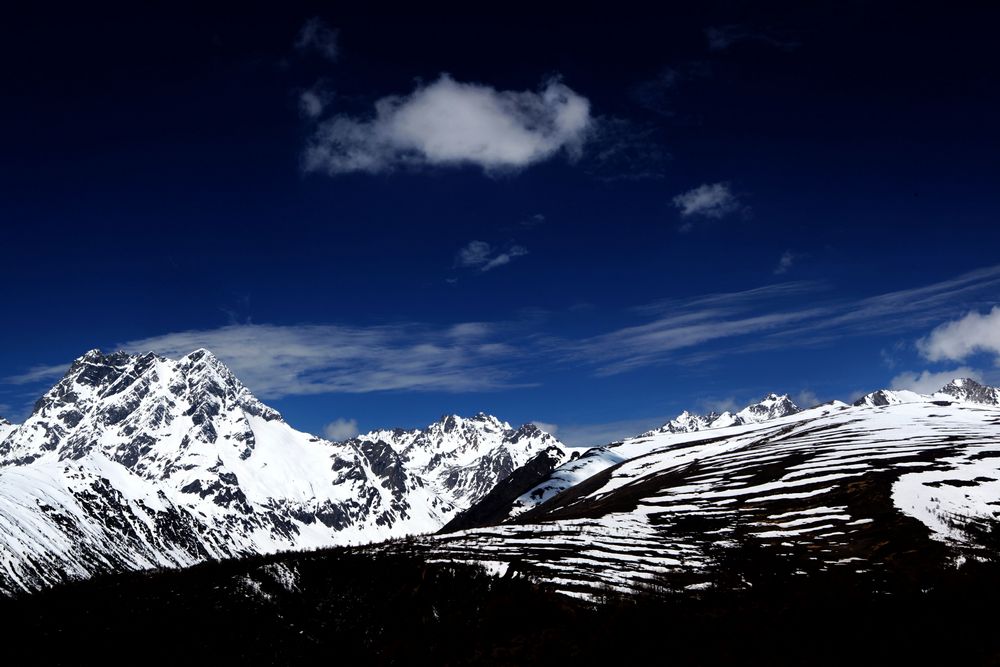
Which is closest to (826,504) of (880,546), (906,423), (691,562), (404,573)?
(880,546)

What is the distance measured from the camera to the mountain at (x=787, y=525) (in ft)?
116

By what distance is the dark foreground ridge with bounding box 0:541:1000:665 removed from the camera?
1847 cm

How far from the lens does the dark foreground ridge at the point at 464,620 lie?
727 inches

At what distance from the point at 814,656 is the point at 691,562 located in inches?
839

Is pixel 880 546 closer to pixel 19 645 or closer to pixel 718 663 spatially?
pixel 718 663

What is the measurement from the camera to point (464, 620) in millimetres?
23453

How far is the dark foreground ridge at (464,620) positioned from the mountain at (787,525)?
15.7 ft

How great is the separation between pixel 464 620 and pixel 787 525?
37416 mm

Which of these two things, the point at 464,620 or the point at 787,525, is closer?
the point at 464,620

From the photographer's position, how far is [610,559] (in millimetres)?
38094

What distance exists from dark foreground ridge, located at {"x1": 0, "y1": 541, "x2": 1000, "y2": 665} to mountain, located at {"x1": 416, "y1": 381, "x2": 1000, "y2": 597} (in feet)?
15.7

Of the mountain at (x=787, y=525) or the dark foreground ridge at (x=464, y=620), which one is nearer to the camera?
the dark foreground ridge at (x=464, y=620)

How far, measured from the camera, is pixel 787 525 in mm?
52969

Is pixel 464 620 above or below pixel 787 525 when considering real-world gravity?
above
